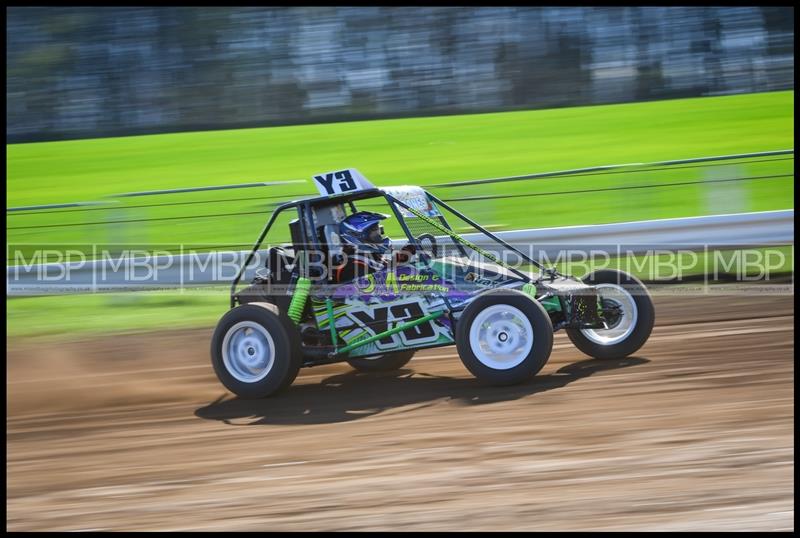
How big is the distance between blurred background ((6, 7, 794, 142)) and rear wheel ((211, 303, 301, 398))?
44.6 feet

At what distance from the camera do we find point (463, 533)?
4.02m

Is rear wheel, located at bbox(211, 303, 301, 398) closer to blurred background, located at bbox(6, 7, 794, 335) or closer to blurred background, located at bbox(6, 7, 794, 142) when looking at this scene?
blurred background, located at bbox(6, 7, 794, 335)

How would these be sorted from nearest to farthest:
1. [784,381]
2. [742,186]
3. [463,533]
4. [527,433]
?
[463,533], [527,433], [784,381], [742,186]

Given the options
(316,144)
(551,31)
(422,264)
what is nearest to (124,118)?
(316,144)

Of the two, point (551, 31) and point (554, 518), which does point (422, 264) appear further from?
point (551, 31)

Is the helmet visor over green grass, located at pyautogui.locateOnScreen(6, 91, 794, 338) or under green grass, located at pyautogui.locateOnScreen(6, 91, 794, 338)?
under

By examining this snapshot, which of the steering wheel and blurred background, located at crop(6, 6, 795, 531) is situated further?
the steering wheel

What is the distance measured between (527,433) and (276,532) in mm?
1729

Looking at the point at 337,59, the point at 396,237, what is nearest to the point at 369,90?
the point at 337,59

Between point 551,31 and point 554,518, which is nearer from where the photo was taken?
point 554,518

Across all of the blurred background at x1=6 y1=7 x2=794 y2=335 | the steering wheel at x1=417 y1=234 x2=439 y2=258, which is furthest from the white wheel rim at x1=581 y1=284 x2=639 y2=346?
the blurred background at x1=6 y1=7 x2=794 y2=335

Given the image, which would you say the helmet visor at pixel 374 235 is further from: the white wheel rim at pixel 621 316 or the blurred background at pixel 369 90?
the blurred background at pixel 369 90

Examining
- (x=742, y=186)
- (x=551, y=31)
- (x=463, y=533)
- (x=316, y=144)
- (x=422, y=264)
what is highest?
(x=551, y=31)

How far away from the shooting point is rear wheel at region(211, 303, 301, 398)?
6.49 m
